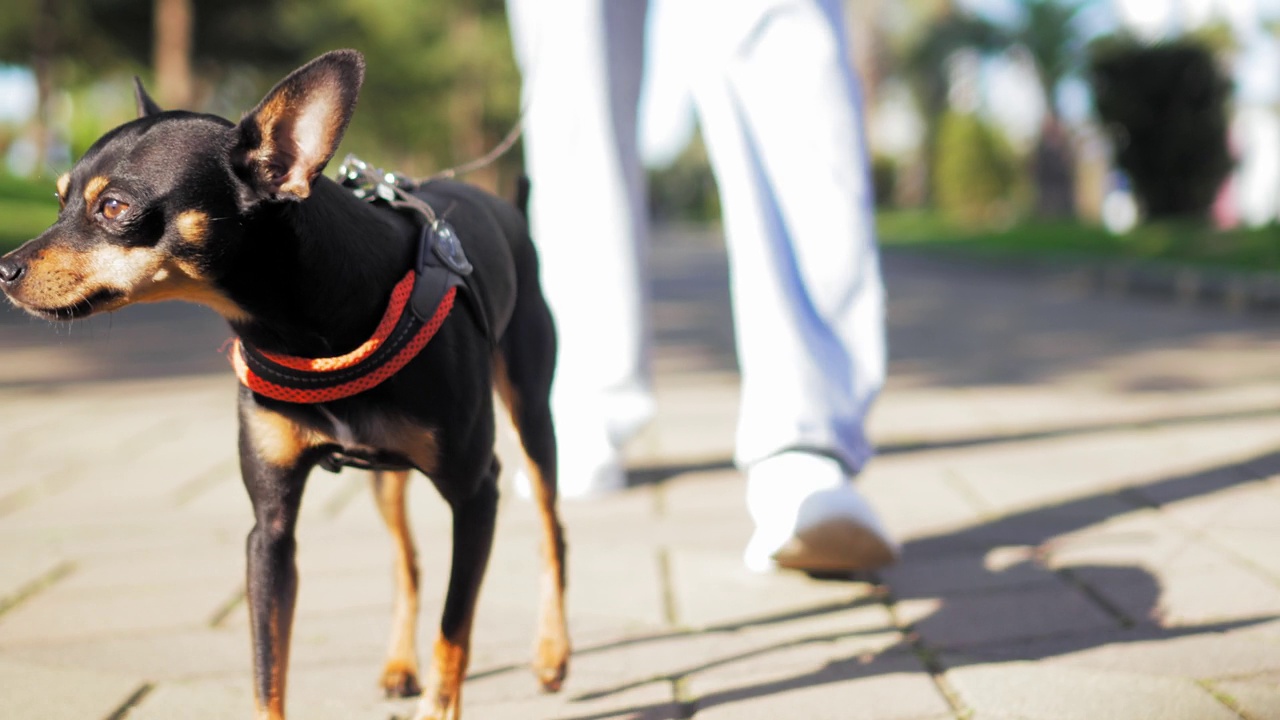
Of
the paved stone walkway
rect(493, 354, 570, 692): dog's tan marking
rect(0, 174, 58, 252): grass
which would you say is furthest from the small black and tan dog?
rect(0, 174, 58, 252): grass

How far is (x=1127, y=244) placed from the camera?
13.4 metres

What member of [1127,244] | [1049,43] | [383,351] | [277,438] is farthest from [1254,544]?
[1049,43]

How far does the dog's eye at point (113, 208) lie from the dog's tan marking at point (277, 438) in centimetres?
36

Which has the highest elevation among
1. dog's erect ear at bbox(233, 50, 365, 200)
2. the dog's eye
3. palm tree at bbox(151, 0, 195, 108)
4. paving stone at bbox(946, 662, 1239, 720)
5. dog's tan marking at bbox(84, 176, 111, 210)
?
palm tree at bbox(151, 0, 195, 108)

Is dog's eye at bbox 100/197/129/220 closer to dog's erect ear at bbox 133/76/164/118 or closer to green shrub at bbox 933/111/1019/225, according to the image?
dog's erect ear at bbox 133/76/164/118

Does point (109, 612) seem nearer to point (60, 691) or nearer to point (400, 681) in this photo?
point (60, 691)

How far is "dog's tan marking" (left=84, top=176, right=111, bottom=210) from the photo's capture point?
177 cm

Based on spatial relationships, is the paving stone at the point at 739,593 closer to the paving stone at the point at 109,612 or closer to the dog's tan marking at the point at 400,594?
the dog's tan marking at the point at 400,594

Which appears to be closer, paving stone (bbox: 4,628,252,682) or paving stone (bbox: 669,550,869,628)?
paving stone (bbox: 4,628,252,682)

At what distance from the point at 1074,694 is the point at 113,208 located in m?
1.73

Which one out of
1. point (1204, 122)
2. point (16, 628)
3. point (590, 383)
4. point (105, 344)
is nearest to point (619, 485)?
point (590, 383)

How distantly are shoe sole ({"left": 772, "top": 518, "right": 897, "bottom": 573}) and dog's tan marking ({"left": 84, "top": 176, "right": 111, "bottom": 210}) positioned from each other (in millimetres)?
1575

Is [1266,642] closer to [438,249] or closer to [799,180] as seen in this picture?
[799,180]

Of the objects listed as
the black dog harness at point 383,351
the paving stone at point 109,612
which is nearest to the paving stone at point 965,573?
the black dog harness at point 383,351
